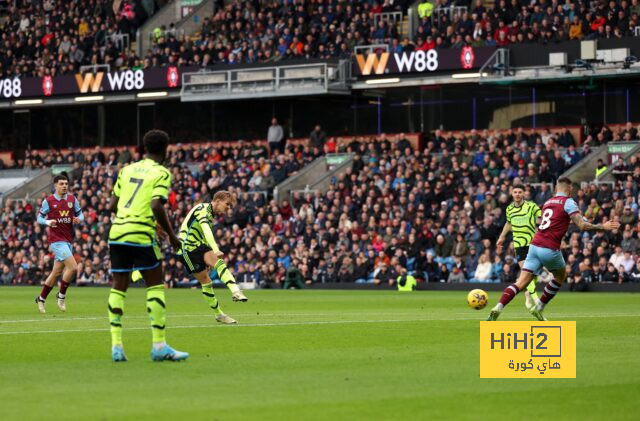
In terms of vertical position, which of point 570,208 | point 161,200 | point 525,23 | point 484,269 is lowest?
point 484,269

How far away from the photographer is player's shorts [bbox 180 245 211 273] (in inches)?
880

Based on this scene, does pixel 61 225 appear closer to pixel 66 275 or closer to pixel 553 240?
pixel 66 275

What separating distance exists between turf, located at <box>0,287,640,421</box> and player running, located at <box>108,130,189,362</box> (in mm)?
556

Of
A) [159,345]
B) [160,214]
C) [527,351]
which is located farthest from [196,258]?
[527,351]

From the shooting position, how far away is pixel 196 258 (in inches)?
884

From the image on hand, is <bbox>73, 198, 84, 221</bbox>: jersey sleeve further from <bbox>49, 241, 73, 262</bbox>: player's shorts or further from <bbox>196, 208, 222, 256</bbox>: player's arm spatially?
<bbox>196, 208, 222, 256</bbox>: player's arm

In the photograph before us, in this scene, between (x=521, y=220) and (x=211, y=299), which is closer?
(x=211, y=299)

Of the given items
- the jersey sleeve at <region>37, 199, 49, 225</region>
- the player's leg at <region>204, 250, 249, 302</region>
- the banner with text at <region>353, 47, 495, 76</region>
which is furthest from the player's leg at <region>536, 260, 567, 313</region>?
the banner with text at <region>353, 47, 495, 76</region>

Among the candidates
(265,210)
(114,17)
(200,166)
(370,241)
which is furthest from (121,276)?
(114,17)

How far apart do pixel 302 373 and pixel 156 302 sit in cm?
206

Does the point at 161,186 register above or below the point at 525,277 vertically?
above

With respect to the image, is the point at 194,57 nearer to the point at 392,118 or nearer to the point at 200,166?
the point at 200,166

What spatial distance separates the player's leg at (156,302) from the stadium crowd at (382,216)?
24330 mm

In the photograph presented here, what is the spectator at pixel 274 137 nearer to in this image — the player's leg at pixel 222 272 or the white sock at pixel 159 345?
the player's leg at pixel 222 272
